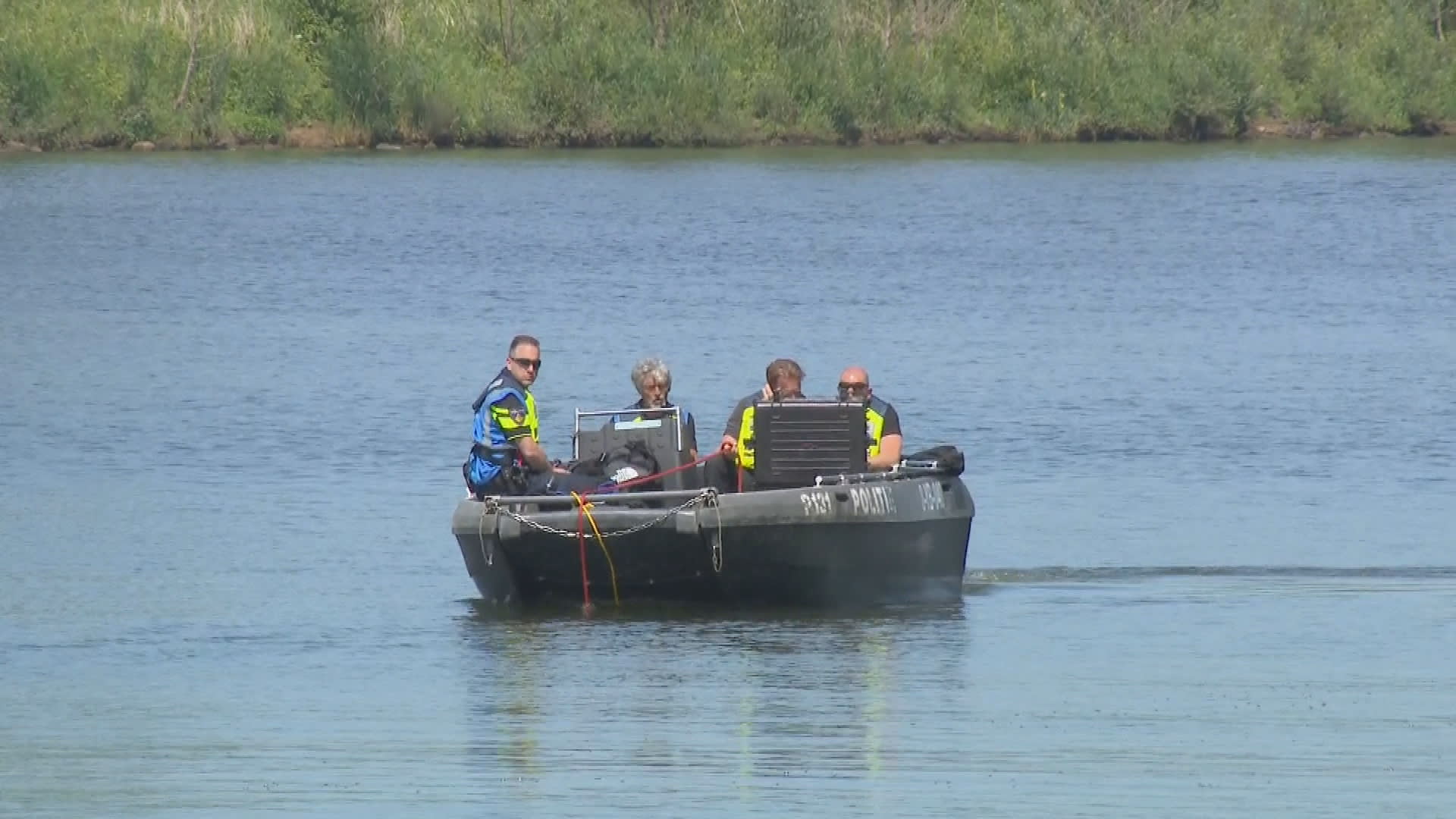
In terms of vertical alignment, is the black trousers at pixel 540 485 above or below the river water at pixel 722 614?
above

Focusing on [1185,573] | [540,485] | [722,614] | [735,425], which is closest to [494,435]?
[540,485]

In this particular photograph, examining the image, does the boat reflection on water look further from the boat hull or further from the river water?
the boat hull

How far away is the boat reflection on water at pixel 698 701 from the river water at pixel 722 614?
0.03m

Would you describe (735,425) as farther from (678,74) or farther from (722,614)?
(678,74)

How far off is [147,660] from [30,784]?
109 inches

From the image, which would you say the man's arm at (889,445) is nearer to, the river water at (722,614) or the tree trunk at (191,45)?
the river water at (722,614)

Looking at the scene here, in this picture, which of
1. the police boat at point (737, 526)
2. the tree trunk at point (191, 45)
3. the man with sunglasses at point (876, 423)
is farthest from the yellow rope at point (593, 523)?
the tree trunk at point (191, 45)

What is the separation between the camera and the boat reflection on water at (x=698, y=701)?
32.0 ft

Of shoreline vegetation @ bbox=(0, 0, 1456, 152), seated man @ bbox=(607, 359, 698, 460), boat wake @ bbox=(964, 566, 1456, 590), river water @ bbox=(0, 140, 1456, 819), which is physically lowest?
boat wake @ bbox=(964, 566, 1456, 590)

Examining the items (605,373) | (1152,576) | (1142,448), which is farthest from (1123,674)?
(605,373)

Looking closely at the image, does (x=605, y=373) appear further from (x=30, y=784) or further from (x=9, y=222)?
(x=9, y=222)

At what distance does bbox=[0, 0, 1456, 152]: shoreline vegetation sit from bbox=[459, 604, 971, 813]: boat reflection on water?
156 ft

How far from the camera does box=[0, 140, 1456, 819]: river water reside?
1008cm

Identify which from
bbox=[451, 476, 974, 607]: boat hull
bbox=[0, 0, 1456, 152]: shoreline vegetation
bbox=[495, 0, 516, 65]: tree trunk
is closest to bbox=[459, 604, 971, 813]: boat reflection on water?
bbox=[451, 476, 974, 607]: boat hull
